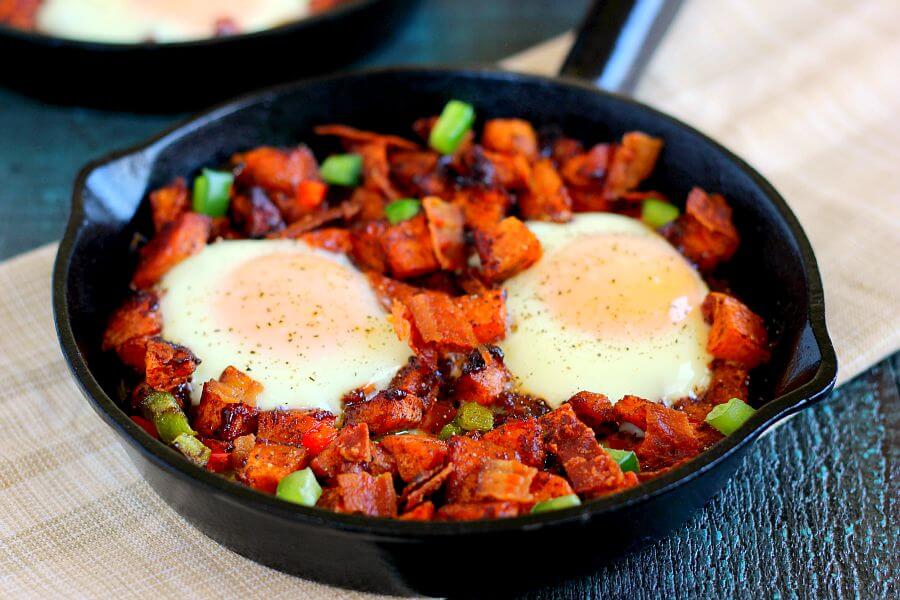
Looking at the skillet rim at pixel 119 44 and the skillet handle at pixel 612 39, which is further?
the skillet rim at pixel 119 44

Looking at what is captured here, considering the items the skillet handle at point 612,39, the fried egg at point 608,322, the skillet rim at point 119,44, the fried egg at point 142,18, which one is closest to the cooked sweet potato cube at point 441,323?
the fried egg at point 608,322

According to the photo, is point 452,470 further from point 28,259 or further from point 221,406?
point 28,259

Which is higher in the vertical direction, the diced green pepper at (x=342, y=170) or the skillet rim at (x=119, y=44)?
the diced green pepper at (x=342, y=170)

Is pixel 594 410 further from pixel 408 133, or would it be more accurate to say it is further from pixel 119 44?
pixel 119 44

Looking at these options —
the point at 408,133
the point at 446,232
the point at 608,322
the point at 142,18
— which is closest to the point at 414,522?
the point at 608,322

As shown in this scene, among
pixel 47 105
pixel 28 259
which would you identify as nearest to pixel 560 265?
pixel 28 259

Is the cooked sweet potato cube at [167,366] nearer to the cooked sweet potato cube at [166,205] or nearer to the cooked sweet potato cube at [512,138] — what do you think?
the cooked sweet potato cube at [166,205]

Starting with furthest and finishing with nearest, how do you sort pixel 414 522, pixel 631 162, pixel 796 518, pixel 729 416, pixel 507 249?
1. pixel 631 162
2. pixel 507 249
3. pixel 796 518
4. pixel 729 416
5. pixel 414 522
